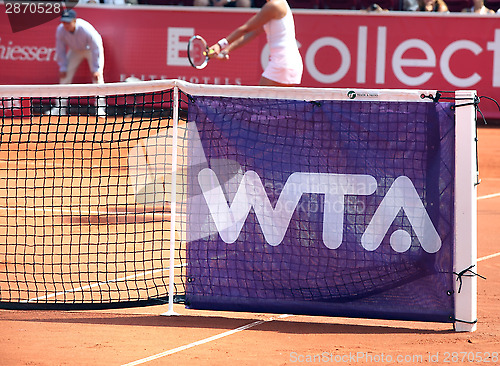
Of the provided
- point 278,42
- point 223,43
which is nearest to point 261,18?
point 278,42

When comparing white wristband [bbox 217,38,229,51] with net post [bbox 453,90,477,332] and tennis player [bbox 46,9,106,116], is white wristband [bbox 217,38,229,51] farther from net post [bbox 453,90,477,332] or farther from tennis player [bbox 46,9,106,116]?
tennis player [bbox 46,9,106,116]

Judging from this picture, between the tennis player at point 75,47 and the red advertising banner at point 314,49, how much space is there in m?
0.34

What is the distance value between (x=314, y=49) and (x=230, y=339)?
10640mm

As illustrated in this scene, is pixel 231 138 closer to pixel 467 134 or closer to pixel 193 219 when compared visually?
pixel 193 219

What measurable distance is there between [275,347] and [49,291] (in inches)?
85.8

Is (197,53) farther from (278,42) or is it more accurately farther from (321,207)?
(321,207)

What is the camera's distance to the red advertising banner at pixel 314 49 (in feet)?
48.3

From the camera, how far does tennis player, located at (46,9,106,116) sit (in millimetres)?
14555

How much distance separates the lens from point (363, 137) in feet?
17.5

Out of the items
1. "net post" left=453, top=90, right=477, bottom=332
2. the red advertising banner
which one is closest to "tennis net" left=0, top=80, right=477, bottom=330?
"net post" left=453, top=90, right=477, bottom=332

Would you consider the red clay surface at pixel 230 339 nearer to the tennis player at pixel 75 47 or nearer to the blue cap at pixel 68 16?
the tennis player at pixel 75 47

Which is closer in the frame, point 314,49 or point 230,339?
point 230,339

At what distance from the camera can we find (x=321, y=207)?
5.40 meters

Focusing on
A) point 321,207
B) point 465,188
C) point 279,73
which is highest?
point 279,73
